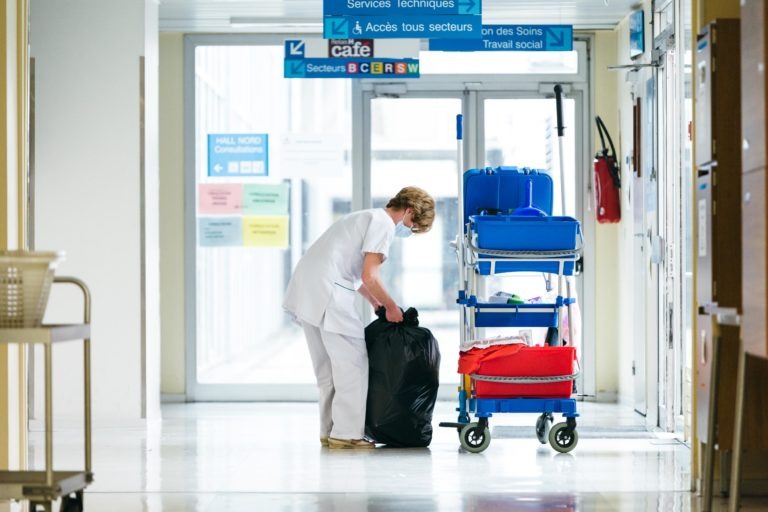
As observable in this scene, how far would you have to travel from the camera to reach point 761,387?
424 centimetres

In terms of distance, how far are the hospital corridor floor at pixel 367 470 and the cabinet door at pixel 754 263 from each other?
3.89 feet

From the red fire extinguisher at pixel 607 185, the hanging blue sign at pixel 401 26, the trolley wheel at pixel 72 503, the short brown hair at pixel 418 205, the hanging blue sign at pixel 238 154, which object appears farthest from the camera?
the hanging blue sign at pixel 238 154

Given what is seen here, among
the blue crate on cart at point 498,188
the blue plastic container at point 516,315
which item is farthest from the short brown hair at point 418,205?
the blue plastic container at point 516,315

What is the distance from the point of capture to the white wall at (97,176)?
691 centimetres

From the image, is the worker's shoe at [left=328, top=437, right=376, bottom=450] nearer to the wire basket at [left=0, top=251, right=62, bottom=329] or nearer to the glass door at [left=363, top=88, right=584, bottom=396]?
the glass door at [left=363, top=88, right=584, bottom=396]

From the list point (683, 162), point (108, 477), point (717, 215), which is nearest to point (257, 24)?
point (683, 162)

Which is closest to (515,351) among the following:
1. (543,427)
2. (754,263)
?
(543,427)

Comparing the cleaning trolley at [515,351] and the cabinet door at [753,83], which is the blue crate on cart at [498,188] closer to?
the cleaning trolley at [515,351]

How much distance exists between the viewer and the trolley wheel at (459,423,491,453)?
A: 5.82m

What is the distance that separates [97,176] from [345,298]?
1.84 metres

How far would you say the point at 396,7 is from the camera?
5957mm

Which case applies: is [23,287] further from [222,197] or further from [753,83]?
[222,197]

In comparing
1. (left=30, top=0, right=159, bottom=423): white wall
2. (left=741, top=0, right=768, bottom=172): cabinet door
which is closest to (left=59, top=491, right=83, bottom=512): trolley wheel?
(left=741, top=0, right=768, bottom=172): cabinet door

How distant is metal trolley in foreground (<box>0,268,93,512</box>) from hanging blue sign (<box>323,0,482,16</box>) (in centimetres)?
293
